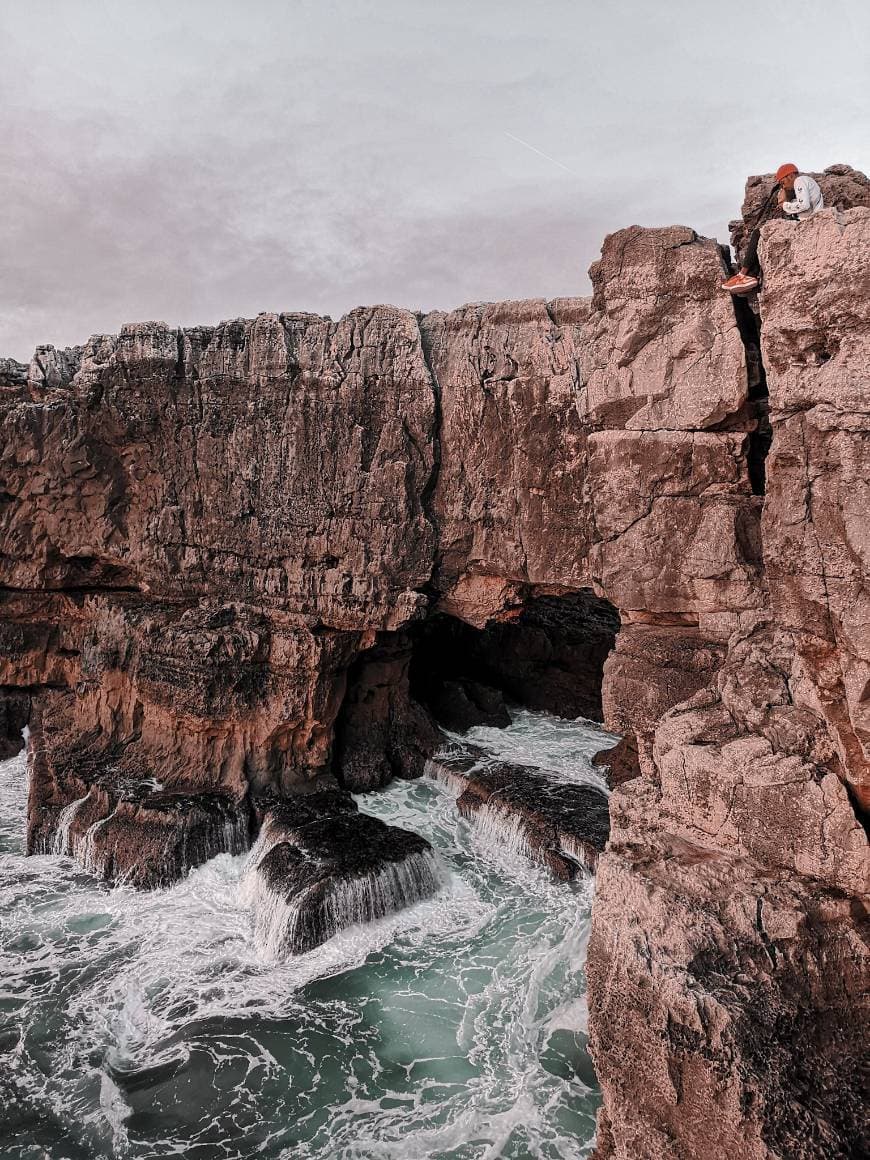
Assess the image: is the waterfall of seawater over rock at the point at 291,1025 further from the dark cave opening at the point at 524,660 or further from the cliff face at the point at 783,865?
the dark cave opening at the point at 524,660

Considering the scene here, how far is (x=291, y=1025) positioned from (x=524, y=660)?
14294 mm

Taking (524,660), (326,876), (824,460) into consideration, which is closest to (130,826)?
(326,876)

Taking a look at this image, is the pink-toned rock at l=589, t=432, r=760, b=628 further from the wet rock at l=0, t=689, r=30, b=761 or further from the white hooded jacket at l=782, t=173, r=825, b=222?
the wet rock at l=0, t=689, r=30, b=761

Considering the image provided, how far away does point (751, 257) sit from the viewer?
824 centimetres

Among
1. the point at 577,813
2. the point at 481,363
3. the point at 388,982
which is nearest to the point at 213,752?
the point at 388,982

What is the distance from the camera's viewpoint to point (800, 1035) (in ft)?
18.3

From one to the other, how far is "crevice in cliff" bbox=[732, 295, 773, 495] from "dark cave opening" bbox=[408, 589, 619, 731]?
467 inches

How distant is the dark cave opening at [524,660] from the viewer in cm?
2134

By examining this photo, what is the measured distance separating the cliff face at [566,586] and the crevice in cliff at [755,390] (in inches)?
2.6

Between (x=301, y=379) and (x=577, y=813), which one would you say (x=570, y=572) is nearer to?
(x=577, y=813)

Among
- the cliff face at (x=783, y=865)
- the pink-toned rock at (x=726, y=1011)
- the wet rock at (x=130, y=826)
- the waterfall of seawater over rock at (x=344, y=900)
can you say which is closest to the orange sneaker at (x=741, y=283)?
the cliff face at (x=783, y=865)

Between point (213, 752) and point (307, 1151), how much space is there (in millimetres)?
9192

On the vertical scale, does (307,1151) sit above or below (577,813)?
below

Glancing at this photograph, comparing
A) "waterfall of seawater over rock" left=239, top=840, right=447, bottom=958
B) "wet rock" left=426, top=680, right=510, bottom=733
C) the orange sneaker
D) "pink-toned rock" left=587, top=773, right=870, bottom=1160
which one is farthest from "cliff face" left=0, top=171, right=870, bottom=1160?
"waterfall of seawater over rock" left=239, top=840, right=447, bottom=958
